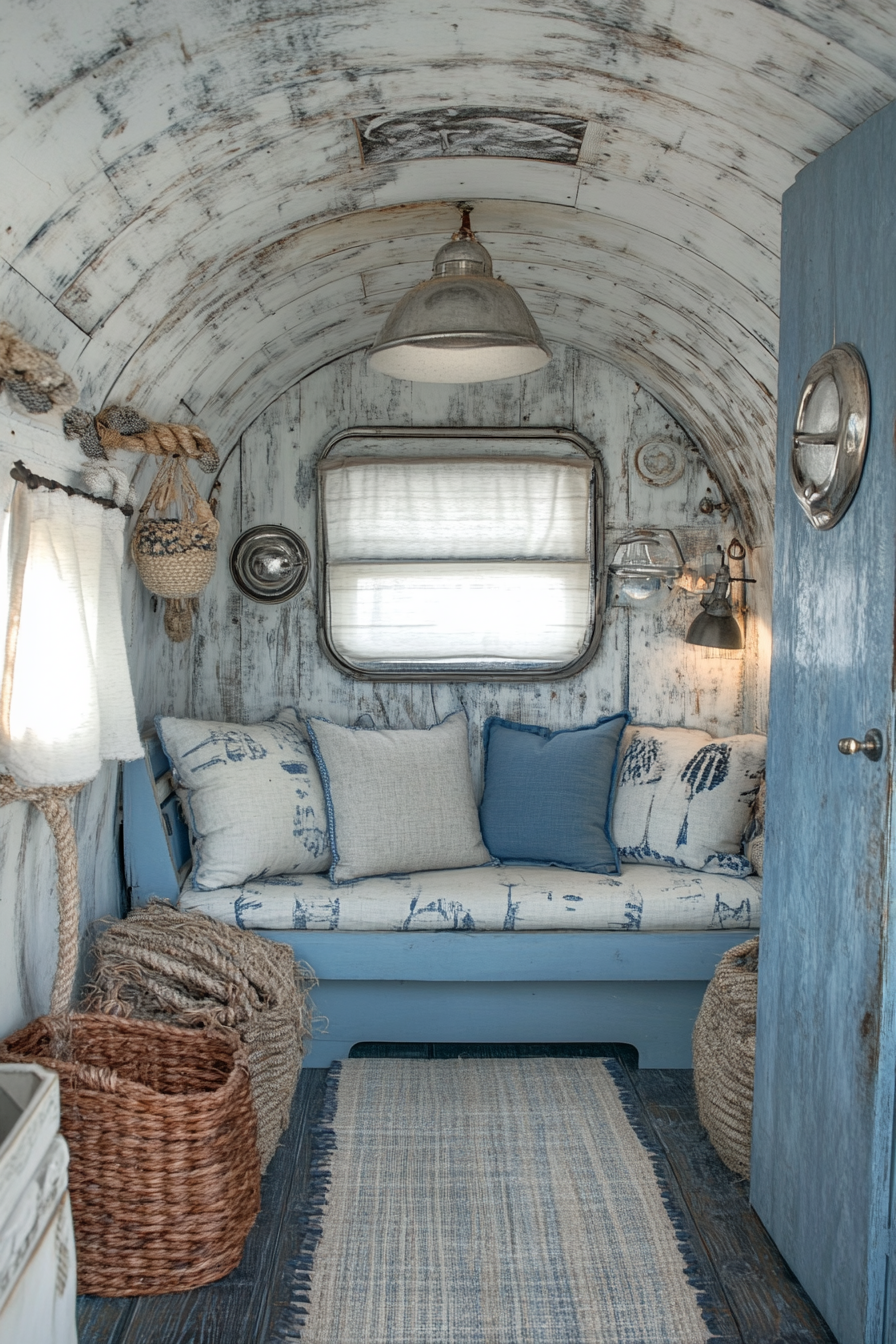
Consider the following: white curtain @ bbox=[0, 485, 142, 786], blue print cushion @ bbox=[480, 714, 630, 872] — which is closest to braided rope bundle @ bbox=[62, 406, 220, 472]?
white curtain @ bbox=[0, 485, 142, 786]

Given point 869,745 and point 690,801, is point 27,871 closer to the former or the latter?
point 869,745

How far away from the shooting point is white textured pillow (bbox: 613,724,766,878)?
3.71 meters

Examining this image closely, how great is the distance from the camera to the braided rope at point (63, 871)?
2203 millimetres

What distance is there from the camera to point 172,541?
10.3 ft

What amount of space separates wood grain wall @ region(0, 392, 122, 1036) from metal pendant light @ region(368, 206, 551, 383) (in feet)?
2.73

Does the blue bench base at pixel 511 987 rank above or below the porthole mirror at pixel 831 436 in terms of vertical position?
below

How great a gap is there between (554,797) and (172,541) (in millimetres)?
1635

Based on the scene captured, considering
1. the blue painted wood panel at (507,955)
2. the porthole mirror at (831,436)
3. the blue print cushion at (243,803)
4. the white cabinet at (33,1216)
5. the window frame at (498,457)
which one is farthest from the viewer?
the window frame at (498,457)

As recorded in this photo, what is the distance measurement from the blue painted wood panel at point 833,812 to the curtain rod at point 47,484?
1.62 m

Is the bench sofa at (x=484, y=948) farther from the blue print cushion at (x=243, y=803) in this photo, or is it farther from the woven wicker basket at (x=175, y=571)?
the woven wicker basket at (x=175, y=571)

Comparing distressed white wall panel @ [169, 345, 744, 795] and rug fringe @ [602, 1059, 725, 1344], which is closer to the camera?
rug fringe @ [602, 1059, 725, 1344]

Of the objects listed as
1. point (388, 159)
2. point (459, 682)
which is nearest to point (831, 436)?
point (388, 159)

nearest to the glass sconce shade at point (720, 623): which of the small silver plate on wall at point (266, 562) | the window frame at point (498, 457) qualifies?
the window frame at point (498, 457)

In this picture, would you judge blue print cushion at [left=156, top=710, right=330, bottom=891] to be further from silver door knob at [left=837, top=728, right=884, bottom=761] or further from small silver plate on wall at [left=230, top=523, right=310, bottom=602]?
silver door knob at [left=837, top=728, right=884, bottom=761]
